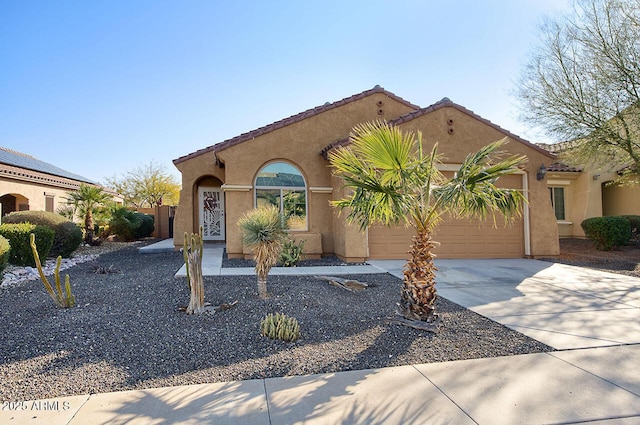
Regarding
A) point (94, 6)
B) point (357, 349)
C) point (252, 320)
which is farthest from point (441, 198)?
point (94, 6)

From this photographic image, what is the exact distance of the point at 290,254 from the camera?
11.0 metres

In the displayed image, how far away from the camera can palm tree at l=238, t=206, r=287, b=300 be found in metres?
6.79

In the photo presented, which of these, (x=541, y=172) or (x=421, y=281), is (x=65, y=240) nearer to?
(x=421, y=281)

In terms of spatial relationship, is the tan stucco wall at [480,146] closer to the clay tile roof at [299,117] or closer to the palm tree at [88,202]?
the clay tile roof at [299,117]

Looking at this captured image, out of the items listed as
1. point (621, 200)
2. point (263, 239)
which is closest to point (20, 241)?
point (263, 239)

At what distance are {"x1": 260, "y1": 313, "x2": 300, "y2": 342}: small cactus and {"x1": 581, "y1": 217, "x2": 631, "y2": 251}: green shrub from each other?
15.4m

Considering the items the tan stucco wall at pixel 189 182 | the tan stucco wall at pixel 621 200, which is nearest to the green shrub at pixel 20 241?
the tan stucco wall at pixel 189 182

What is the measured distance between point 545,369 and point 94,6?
1198 cm

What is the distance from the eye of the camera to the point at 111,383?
394cm

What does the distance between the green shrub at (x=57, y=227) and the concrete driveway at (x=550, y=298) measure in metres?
10.9

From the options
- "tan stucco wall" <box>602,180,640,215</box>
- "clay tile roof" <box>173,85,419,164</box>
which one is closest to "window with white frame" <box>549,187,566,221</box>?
"tan stucco wall" <box>602,180,640,215</box>

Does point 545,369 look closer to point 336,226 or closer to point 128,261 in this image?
point 336,226

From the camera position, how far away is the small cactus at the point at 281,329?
508 centimetres

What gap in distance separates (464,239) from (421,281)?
8.15 meters
